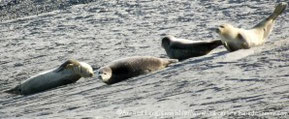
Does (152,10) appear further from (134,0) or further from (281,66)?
(281,66)

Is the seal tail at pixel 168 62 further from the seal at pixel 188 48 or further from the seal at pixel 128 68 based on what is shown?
the seal at pixel 188 48

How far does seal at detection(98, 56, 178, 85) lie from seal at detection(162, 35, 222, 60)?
1.33 ft

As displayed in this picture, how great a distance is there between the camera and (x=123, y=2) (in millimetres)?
17766

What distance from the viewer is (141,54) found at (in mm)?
11172

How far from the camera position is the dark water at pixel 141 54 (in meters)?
6.39

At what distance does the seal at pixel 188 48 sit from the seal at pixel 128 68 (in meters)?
0.40

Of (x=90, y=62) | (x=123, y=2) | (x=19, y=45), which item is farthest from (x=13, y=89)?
(x=123, y=2)

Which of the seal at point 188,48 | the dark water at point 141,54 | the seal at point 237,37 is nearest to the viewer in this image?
the dark water at point 141,54

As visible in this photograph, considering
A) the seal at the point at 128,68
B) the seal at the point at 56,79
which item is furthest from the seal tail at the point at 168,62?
the seal at the point at 56,79

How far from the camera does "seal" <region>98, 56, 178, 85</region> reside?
27.9 ft

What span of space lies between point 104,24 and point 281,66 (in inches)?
326

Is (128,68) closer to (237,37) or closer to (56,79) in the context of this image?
(56,79)

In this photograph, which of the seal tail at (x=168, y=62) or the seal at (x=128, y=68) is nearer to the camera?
the seal at (x=128, y=68)

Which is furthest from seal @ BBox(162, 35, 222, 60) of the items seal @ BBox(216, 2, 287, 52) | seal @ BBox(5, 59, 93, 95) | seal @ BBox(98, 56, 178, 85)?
seal @ BBox(5, 59, 93, 95)
